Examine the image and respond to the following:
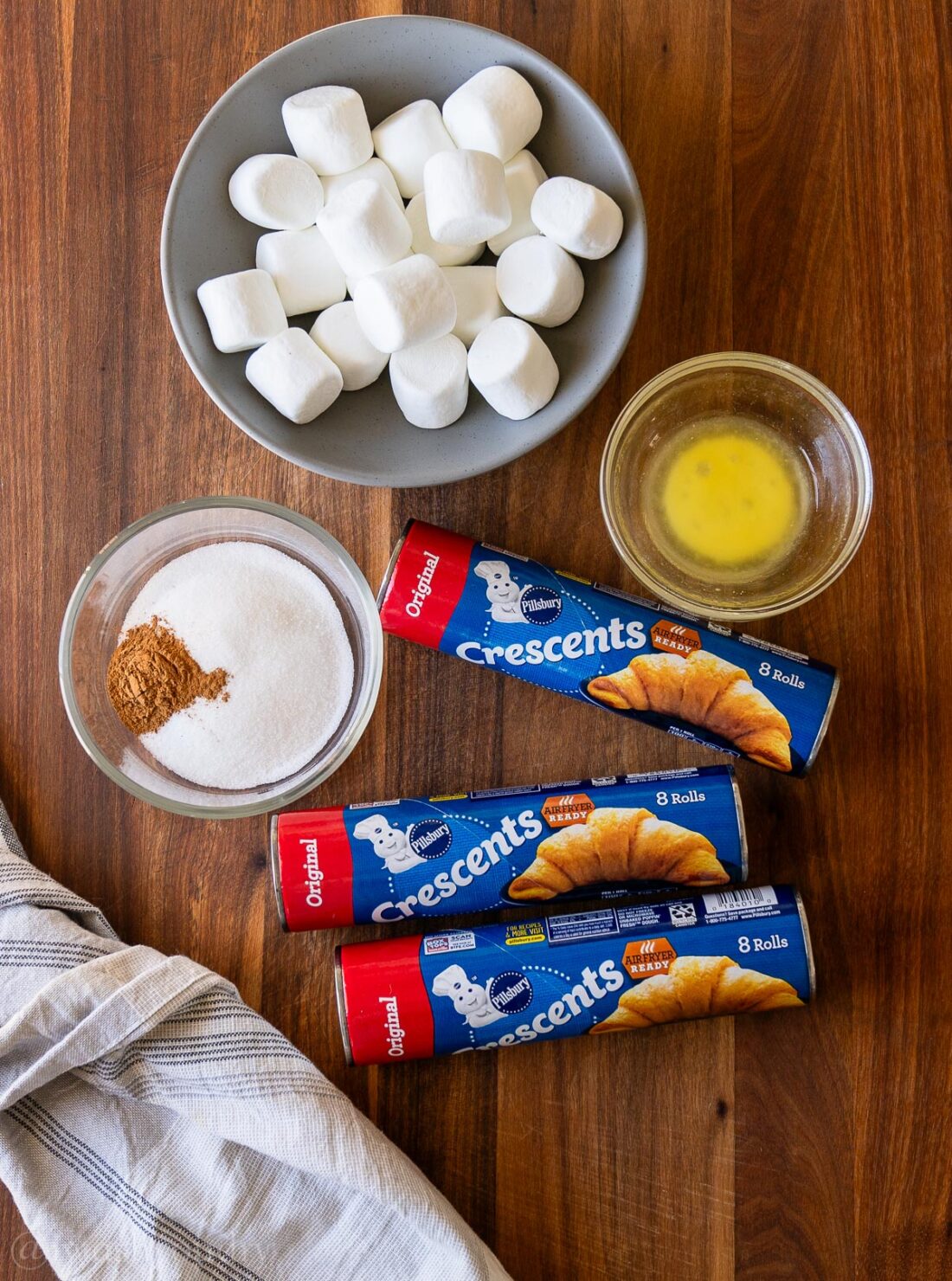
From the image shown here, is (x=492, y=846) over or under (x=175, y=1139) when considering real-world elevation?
over

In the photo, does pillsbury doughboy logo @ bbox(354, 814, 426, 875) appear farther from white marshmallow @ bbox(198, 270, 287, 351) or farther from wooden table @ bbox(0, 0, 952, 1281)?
white marshmallow @ bbox(198, 270, 287, 351)

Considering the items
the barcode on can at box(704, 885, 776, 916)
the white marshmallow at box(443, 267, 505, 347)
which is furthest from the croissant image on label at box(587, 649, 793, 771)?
the white marshmallow at box(443, 267, 505, 347)

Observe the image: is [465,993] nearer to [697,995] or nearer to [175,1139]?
[697,995]

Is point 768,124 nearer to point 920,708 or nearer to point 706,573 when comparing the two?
point 706,573

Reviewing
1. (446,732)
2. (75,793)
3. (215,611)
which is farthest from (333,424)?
(75,793)

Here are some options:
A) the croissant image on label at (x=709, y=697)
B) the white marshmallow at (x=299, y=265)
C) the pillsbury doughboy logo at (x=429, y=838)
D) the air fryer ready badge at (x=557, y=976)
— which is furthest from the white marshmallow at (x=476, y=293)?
the air fryer ready badge at (x=557, y=976)

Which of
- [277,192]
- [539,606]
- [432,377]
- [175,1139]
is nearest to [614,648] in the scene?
[539,606]
